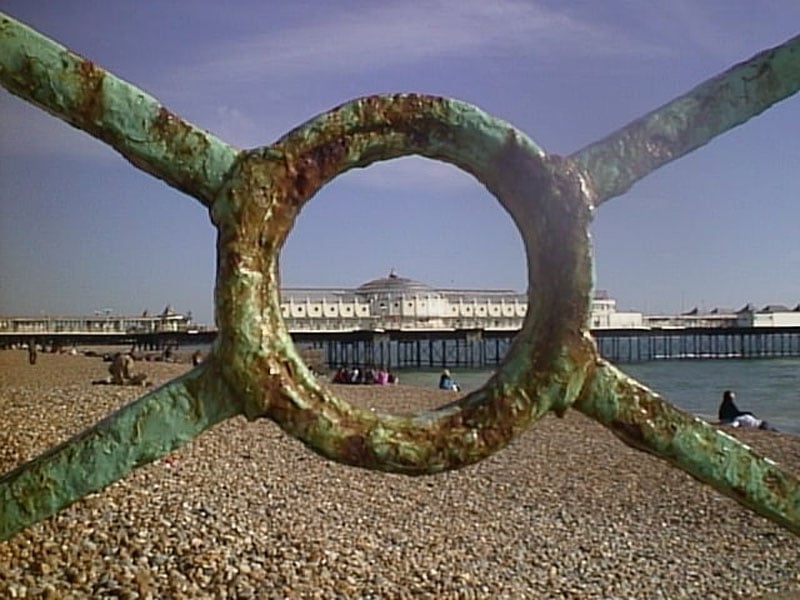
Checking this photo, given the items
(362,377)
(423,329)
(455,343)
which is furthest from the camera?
(455,343)

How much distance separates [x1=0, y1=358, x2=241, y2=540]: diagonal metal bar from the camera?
61.4 inches

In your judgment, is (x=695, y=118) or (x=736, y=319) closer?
(x=695, y=118)

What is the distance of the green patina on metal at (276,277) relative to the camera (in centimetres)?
156

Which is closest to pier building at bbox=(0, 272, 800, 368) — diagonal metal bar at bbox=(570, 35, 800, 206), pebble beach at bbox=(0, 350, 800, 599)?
pebble beach at bbox=(0, 350, 800, 599)

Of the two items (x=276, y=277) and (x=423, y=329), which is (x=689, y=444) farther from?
(x=423, y=329)

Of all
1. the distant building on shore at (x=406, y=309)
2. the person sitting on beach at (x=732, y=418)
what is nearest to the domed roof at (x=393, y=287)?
the distant building on shore at (x=406, y=309)

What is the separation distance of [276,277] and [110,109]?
1.25 ft

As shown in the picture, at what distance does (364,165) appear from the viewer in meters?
1.65

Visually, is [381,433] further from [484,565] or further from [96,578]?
[484,565]

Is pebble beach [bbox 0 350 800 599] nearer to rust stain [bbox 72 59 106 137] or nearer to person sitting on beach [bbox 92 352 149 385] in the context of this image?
rust stain [bbox 72 59 106 137]

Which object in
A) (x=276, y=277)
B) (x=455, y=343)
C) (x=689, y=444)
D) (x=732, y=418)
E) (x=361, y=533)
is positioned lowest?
(x=732, y=418)

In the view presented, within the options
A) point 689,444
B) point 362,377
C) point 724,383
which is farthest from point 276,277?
point 724,383

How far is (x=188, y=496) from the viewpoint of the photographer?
382 inches

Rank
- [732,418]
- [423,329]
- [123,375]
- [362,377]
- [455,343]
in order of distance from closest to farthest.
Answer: [123,375] → [732,418] → [362,377] → [423,329] → [455,343]
